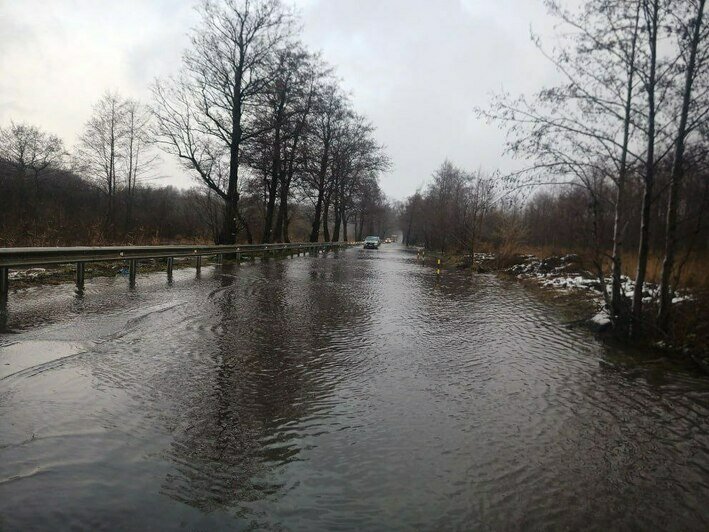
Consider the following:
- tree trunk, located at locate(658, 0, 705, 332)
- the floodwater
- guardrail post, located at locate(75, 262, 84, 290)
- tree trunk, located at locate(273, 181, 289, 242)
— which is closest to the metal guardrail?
guardrail post, located at locate(75, 262, 84, 290)

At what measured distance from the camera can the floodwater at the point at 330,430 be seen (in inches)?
111

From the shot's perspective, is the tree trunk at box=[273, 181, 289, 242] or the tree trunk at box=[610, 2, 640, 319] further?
the tree trunk at box=[273, 181, 289, 242]

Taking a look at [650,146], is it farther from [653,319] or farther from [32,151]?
[32,151]

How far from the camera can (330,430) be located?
12.8 ft

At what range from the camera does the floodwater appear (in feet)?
9.22

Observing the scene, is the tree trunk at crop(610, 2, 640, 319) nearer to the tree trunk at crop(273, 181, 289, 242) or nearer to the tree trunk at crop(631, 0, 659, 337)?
the tree trunk at crop(631, 0, 659, 337)

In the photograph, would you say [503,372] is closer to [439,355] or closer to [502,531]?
[439,355]

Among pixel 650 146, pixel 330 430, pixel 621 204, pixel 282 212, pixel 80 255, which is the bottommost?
pixel 330 430

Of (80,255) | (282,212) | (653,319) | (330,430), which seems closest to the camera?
(330,430)

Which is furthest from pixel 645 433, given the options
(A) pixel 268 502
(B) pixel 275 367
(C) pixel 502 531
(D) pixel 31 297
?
(D) pixel 31 297

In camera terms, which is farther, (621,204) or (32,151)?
(32,151)

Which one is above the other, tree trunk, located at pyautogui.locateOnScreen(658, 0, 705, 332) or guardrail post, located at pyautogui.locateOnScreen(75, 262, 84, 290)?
tree trunk, located at pyautogui.locateOnScreen(658, 0, 705, 332)

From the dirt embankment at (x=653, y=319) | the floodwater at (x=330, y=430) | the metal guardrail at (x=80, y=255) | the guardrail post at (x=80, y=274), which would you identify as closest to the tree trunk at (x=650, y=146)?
the dirt embankment at (x=653, y=319)

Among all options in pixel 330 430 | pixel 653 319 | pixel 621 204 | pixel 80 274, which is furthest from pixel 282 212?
pixel 330 430
